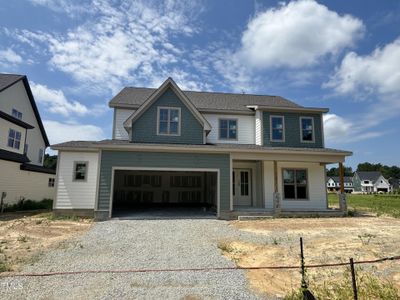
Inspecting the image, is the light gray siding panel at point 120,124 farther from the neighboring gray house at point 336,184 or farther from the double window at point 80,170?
the neighboring gray house at point 336,184

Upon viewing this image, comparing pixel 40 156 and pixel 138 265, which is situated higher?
pixel 40 156

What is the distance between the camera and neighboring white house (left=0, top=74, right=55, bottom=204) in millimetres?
16875

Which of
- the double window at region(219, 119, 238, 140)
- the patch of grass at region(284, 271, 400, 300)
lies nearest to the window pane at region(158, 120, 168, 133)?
the double window at region(219, 119, 238, 140)

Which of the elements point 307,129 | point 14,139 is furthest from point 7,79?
point 307,129

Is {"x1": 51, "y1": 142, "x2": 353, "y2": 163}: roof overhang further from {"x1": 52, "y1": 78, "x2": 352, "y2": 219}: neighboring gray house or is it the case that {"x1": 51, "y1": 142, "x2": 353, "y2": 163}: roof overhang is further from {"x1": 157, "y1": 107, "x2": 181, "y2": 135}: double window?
{"x1": 157, "y1": 107, "x2": 181, "y2": 135}: double window

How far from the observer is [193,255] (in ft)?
23.2

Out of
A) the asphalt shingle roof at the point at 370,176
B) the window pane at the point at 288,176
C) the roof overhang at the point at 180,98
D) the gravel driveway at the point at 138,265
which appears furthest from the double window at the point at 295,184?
the asphalt shingle roof at the point at 370,176

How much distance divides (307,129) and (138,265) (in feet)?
46.6

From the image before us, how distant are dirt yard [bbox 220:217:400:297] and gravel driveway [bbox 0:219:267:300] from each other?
1.78 feet

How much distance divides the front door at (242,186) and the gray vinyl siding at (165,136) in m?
3.33

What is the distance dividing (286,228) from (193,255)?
5368mm

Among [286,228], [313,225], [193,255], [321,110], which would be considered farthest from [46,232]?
[321,110]

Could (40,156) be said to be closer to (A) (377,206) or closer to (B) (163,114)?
(B) (163,114)

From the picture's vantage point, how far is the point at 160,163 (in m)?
13.1
